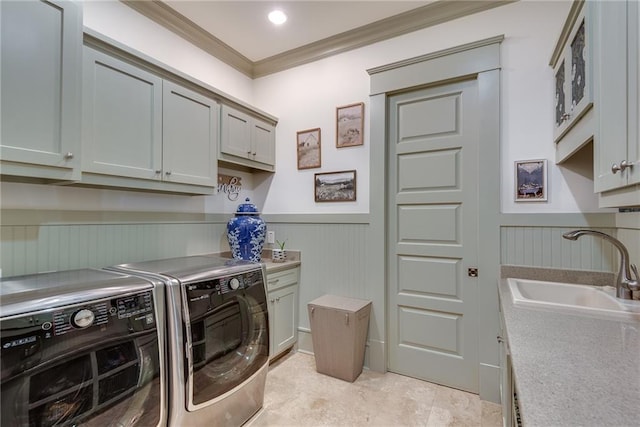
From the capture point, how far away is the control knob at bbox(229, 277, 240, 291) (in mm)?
1777

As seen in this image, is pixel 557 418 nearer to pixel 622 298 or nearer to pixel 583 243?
pixel 622 298

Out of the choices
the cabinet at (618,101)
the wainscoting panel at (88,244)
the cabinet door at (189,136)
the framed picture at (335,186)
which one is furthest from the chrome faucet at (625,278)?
the wainscoting panel at (88,244)

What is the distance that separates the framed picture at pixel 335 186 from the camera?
8.75 feet

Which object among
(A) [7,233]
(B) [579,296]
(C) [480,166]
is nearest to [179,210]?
(A) [7,233]

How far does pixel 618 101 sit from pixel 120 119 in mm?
2368

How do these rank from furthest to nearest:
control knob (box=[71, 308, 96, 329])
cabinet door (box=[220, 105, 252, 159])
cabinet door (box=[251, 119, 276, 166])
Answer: cabinet door (box=[251, 119, 276, 166]) → cabinet door (box=[220, 105, 252, 159]) → control knob (box=[71, 308, 96, 329])

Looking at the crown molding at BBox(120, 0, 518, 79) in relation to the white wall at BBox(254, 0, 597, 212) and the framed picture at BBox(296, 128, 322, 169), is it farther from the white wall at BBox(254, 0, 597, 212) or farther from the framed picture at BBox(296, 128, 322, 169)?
the framed picture at BBox(296, 128, 322, 169)

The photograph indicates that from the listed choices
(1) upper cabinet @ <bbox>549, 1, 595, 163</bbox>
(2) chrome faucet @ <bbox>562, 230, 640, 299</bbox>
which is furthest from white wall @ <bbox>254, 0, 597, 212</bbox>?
(2) chrome faucet @ <bbox>562, 230, 640, 299</bbox>

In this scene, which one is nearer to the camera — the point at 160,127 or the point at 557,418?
the point at 557,418

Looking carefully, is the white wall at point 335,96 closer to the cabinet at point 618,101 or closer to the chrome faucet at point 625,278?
the chrome faucet at point 625,278

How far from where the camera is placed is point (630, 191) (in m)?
1.02

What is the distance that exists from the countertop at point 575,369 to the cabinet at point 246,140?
2.24m

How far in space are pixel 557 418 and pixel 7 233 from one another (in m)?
2.30

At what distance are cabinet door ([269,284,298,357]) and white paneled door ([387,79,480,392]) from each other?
2.93 feet
